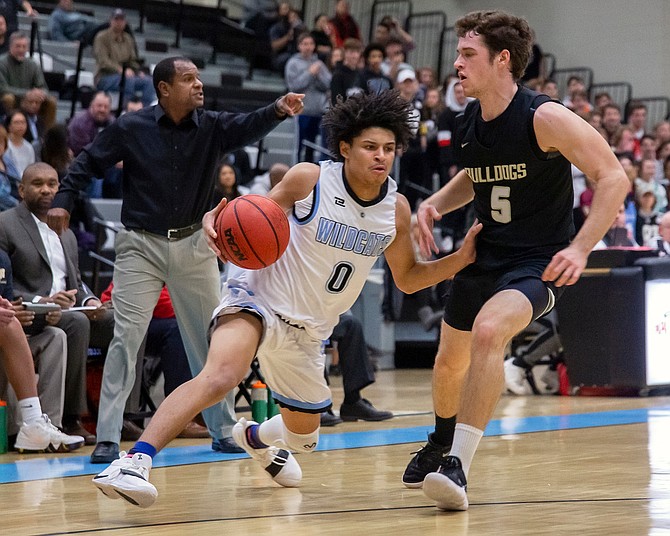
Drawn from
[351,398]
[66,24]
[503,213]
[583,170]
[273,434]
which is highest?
[66,24]

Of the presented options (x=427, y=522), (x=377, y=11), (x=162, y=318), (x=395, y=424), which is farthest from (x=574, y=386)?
(x=377, y=11)

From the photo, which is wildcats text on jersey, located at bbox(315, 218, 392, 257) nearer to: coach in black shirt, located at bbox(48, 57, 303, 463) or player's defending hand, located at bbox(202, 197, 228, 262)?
player's defending hand, located at bbox(202, 197, 228, 262)

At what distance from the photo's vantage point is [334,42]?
1641 centimetres

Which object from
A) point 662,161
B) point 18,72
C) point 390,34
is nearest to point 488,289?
point 18,72

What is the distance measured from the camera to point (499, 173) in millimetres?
4676

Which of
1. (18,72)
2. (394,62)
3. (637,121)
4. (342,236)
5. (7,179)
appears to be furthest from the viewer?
(637,121)

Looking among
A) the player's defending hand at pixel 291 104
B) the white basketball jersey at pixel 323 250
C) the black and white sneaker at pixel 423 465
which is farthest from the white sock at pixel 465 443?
the player's defending hand at pixel 291 104

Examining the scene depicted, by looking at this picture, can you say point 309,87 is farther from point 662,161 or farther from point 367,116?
point 367,116

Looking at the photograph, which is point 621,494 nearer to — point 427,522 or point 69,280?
point 427,522

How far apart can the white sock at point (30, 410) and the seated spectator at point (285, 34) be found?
11.1 metres

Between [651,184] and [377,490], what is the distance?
31.5ft

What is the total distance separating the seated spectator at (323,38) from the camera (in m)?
15.7

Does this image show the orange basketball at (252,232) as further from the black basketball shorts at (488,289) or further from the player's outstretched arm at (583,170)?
Answer: the player's outstretched arm at (583,170)

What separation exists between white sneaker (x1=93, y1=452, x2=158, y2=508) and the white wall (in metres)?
15.8
